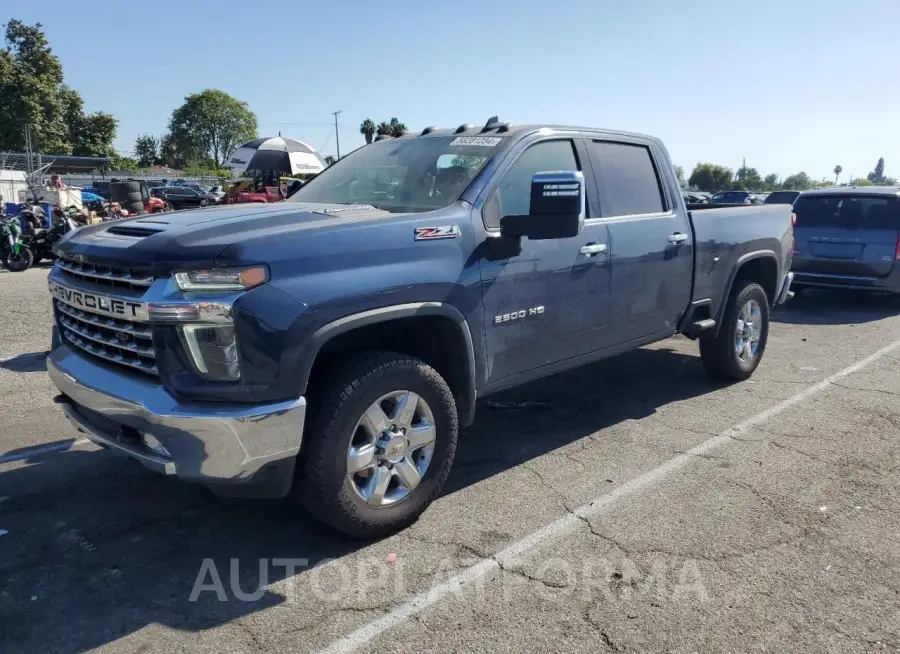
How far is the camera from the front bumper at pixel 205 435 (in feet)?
9.29

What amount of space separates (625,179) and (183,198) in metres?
28.3

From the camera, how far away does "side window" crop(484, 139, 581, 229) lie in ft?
12.9

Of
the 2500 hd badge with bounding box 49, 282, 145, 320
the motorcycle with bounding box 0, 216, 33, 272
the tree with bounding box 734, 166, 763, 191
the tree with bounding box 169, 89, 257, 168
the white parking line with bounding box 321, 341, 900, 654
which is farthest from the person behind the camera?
the tree with bounding box 169, 89, 257, 168

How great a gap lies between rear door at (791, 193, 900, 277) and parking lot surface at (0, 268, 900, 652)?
530cm

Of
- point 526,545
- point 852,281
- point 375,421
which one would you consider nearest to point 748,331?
point 526,545

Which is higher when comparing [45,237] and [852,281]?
[45,237]

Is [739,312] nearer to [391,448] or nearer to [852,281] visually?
[391,448]

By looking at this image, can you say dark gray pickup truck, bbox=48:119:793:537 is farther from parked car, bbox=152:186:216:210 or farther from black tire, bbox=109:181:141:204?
parked car, bbox=152:186:216:210

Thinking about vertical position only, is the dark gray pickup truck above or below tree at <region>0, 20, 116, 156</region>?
below

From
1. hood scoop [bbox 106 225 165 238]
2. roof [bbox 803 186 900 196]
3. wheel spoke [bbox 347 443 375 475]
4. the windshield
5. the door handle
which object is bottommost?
wheel spoke [bbox 347 443 375 475]

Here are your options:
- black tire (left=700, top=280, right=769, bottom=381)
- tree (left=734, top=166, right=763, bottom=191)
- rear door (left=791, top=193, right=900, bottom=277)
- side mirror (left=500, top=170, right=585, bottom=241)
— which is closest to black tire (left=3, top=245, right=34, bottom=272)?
black tire (left=700, top=280, right=769, bottom=381)

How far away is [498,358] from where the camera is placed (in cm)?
389

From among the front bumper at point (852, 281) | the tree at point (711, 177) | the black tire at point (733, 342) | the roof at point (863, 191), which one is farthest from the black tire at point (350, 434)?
the tree at point (711, 177)

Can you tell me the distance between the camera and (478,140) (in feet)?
14.0
